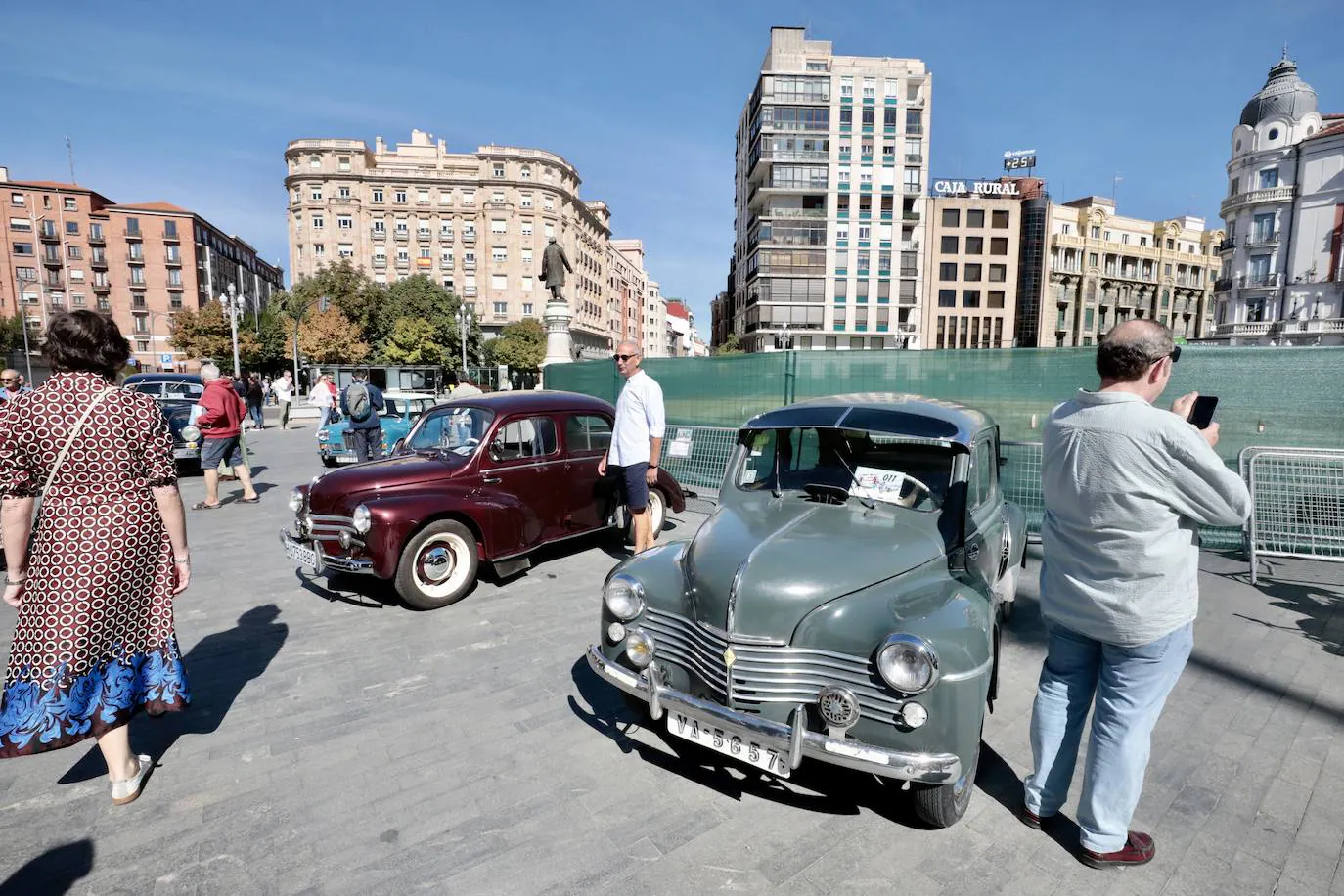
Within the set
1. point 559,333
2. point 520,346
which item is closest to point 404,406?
point 559,333

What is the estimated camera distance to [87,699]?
9.11ft

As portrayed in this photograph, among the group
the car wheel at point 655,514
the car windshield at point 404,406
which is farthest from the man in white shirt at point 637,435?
the car windshield at point 404,406

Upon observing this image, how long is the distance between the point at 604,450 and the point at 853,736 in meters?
Answer: 4.70

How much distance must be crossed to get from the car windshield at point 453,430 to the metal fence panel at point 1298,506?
7.29 meters

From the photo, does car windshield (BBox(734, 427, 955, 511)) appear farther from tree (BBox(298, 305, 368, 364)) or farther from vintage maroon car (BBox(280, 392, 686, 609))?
tree (BBox(298, 305, 368, 364))

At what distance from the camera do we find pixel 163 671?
2967 mm

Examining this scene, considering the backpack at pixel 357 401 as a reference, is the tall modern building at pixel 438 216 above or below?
above

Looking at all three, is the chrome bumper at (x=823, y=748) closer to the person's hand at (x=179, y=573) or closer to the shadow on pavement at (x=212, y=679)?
the person's hand at (x=179, y=573)

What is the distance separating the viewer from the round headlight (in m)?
3.12

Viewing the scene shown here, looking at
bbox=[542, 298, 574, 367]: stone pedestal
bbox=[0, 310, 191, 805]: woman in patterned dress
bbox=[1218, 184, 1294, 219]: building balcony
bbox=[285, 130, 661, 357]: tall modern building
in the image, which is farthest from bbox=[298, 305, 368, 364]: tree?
bbox=[1218, 184, 1294, 219]: building balcony

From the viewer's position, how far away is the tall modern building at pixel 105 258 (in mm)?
72062

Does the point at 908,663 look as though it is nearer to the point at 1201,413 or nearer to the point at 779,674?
the point at 779,674

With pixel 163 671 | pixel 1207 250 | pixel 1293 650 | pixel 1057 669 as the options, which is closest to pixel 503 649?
pixel 163 671

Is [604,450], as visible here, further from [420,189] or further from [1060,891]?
[420,189]
